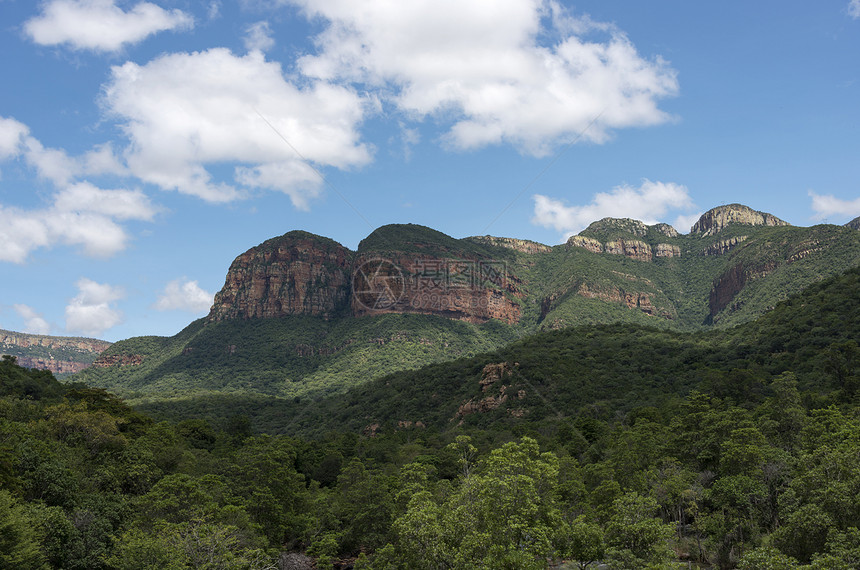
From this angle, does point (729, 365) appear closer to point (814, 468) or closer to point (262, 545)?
point (814, 468)

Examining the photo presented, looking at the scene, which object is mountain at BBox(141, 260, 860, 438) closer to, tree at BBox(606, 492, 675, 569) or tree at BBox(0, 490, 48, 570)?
tree at BBox(606, 492, 675, 569)

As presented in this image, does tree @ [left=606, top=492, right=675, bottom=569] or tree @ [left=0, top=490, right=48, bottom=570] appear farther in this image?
tree @ [left=0, top=490, right=48, bottom=570]

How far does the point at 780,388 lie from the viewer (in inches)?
2260

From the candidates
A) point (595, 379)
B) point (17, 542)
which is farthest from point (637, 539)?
point (595, 379)

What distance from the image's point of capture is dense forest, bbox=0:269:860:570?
31.3m

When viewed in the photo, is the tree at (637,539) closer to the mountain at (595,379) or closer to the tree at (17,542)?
the tree at (17,542)

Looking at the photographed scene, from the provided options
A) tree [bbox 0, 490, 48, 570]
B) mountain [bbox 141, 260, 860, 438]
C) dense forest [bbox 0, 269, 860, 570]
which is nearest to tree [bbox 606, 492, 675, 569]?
dense forest [bbox 0, 269, 860, 570]

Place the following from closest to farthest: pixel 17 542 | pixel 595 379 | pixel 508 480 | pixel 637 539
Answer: pixel 508 480, pixel 637 539, pixel 17 542, pixel 595 379

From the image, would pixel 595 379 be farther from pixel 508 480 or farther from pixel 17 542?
pixel 17 542

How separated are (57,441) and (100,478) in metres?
7.65

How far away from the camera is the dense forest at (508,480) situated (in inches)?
1233

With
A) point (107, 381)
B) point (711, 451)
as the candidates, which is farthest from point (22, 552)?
point (107, 381)

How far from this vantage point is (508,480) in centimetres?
3083

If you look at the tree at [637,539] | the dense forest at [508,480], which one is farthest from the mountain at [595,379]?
the tree at [637,539]
